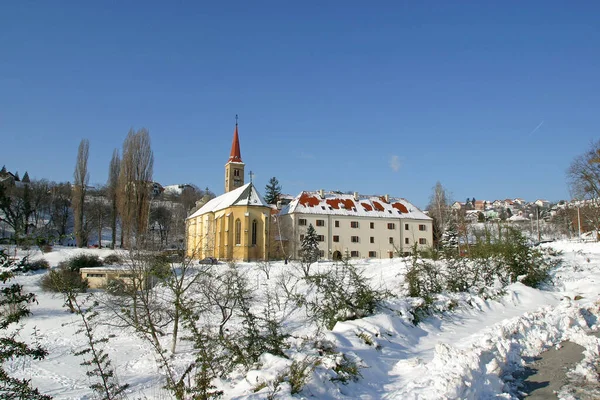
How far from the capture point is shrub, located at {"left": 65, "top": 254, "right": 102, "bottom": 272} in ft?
130

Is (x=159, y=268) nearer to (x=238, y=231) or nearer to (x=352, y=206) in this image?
(x=238, y=231)

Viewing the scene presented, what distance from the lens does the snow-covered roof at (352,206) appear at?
57.8 meters

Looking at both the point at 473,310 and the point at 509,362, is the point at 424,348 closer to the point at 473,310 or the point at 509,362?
the point at 509,362

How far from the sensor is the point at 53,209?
8169 centimetres

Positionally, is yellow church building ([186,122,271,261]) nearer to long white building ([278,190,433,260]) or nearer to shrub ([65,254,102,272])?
long white building ([278,190,433,260])

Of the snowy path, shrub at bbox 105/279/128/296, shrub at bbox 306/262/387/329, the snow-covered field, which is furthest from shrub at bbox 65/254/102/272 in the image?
the snowy path

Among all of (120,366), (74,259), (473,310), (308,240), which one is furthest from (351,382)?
(308,240)

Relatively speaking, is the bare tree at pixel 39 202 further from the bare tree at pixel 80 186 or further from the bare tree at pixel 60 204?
the bare tree at pixel 80 186

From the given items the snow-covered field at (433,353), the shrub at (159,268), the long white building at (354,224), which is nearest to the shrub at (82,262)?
the shrub at (159,268)

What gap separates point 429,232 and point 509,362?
179 feet

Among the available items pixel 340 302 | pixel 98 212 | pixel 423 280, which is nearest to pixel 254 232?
pixel 423 280

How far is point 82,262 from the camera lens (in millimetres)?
40688

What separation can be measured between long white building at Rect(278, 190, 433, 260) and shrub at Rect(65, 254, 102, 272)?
828 inches

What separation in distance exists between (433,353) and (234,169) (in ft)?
196
